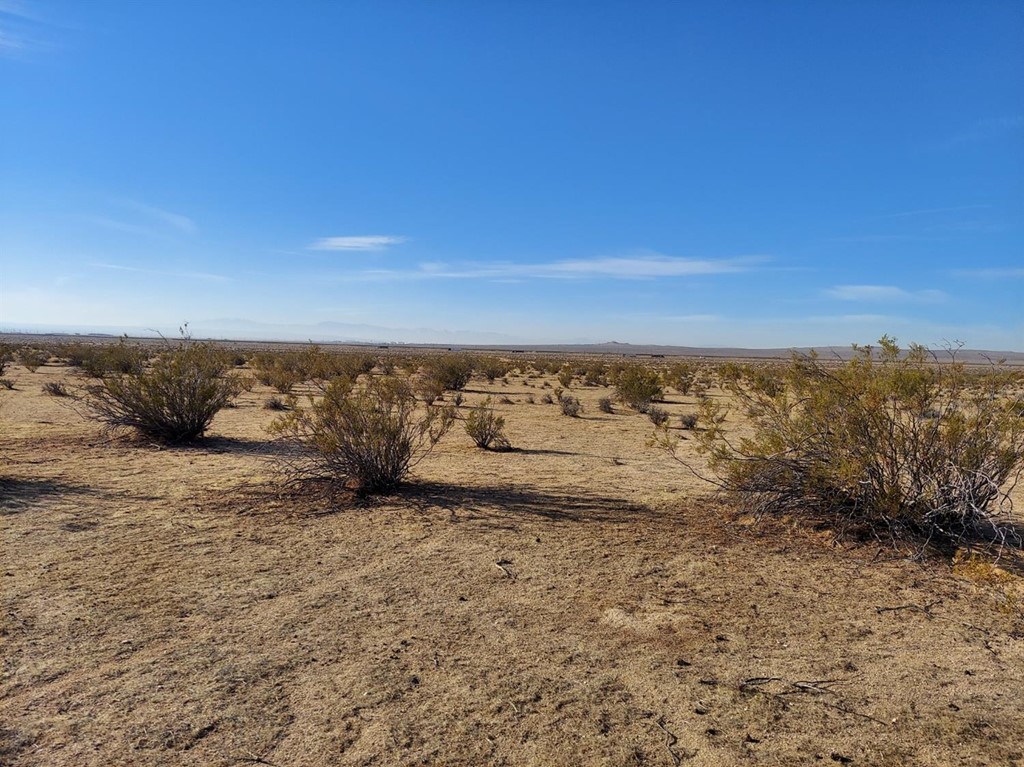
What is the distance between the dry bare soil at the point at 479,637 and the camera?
3.64m

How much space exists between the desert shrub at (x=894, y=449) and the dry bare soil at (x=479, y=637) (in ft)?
1.56

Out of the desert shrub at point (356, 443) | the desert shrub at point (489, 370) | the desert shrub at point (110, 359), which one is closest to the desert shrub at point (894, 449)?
the desert shrub at point (356, 443)

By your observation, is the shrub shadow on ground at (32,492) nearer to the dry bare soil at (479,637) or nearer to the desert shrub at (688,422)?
the dry bare soil at (479,637)

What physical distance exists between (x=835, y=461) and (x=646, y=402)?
14562 millimetres

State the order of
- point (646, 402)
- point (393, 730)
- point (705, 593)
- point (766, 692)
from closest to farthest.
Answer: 1. point (393, 730)
2. point (766, 692)
3. point (705, 593)
4. point (646, 402)

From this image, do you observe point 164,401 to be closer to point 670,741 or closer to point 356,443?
point 356,443

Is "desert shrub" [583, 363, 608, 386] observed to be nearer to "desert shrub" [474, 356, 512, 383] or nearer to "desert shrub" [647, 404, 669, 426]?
"desert shrub" [474, 356, 512, 383]

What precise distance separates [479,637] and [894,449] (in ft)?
15.1

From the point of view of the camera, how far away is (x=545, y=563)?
646 cm

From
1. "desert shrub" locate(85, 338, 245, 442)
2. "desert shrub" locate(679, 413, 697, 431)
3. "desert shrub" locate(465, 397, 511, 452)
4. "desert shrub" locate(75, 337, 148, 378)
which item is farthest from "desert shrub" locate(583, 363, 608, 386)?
"desert shrub" locate(85, 338, 245, 442)

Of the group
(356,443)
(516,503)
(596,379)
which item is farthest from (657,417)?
(596,379)

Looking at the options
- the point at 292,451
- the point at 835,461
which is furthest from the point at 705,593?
the point at 292,451

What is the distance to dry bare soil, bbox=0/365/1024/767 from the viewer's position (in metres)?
3.64

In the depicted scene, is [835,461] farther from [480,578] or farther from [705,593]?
[480,578]
